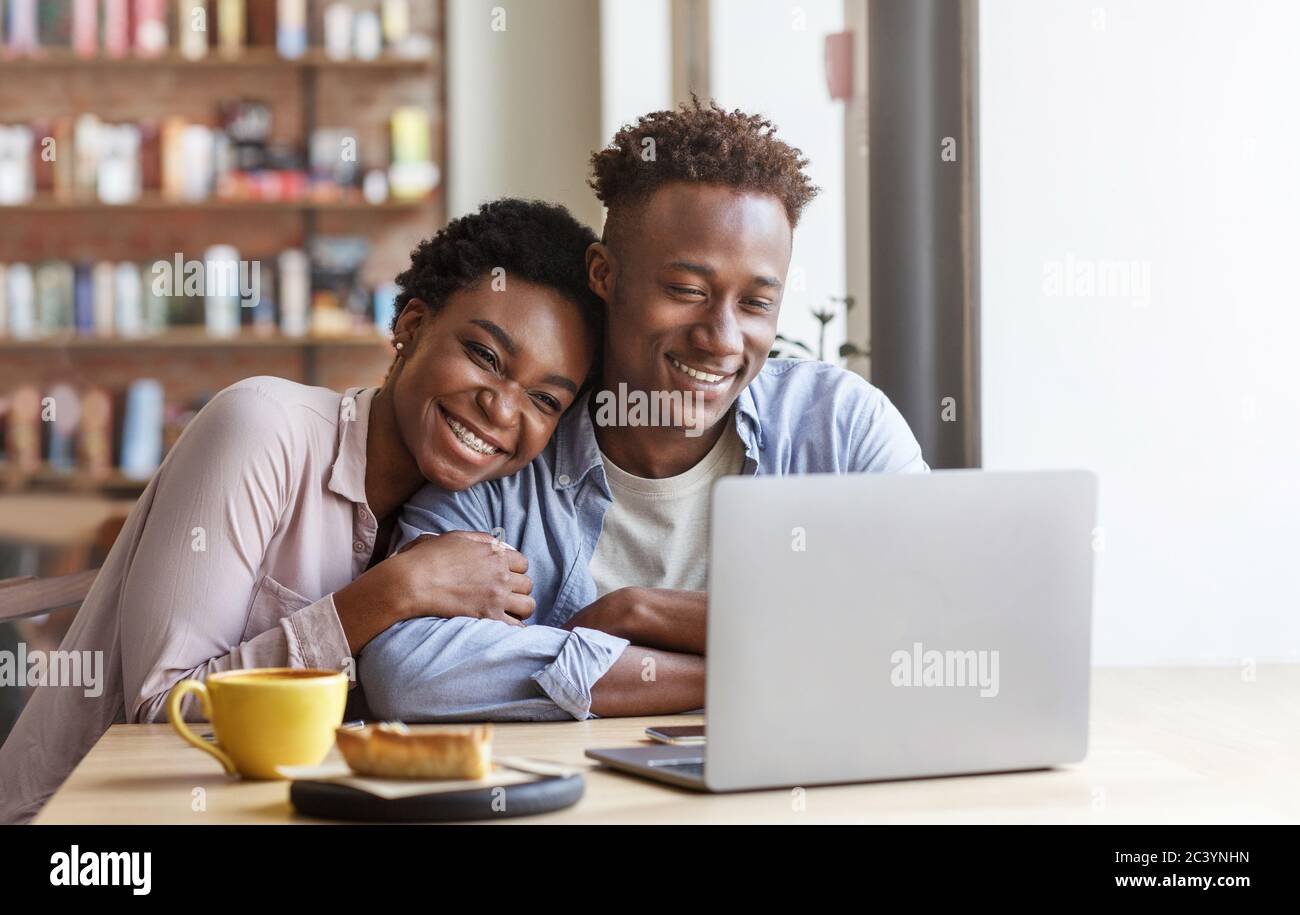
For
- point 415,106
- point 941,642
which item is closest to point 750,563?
point 941,642

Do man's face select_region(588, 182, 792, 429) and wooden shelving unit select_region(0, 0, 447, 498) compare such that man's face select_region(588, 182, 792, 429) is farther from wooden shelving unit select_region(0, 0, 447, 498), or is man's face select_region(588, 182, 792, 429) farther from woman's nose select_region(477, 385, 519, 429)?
wooden shelving unit select_region(0, 0, 447, 498)

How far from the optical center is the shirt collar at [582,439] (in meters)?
1.68

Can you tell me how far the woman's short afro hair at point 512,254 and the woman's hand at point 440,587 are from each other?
12.6 inches

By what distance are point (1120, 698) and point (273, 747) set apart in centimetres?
169

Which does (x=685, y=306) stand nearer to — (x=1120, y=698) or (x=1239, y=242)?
(x=1120, y=698)

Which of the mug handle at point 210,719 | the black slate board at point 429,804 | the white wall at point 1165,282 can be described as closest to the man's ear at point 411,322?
the mug handle at point 210,719

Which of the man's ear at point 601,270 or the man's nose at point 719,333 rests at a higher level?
the man's ear at point 601,270

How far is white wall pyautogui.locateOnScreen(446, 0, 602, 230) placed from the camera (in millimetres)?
4672

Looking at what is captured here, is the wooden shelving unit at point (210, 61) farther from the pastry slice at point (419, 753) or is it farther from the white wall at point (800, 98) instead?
the pastry slice at point (419, 753)

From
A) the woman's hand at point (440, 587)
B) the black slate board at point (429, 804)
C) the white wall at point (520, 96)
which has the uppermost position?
the white wall at point (520, 96)

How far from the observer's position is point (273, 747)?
1.02 metres

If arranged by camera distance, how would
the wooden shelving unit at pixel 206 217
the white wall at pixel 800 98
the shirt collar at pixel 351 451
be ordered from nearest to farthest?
the shirt collar at pixel 351 451, the white wall at pixel 800 98, the wooden shelving unit at pixel 206 217

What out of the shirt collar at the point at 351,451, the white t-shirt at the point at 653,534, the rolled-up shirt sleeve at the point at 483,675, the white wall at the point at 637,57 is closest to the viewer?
the rolled-up shirt sleeve at the point at 483,675
